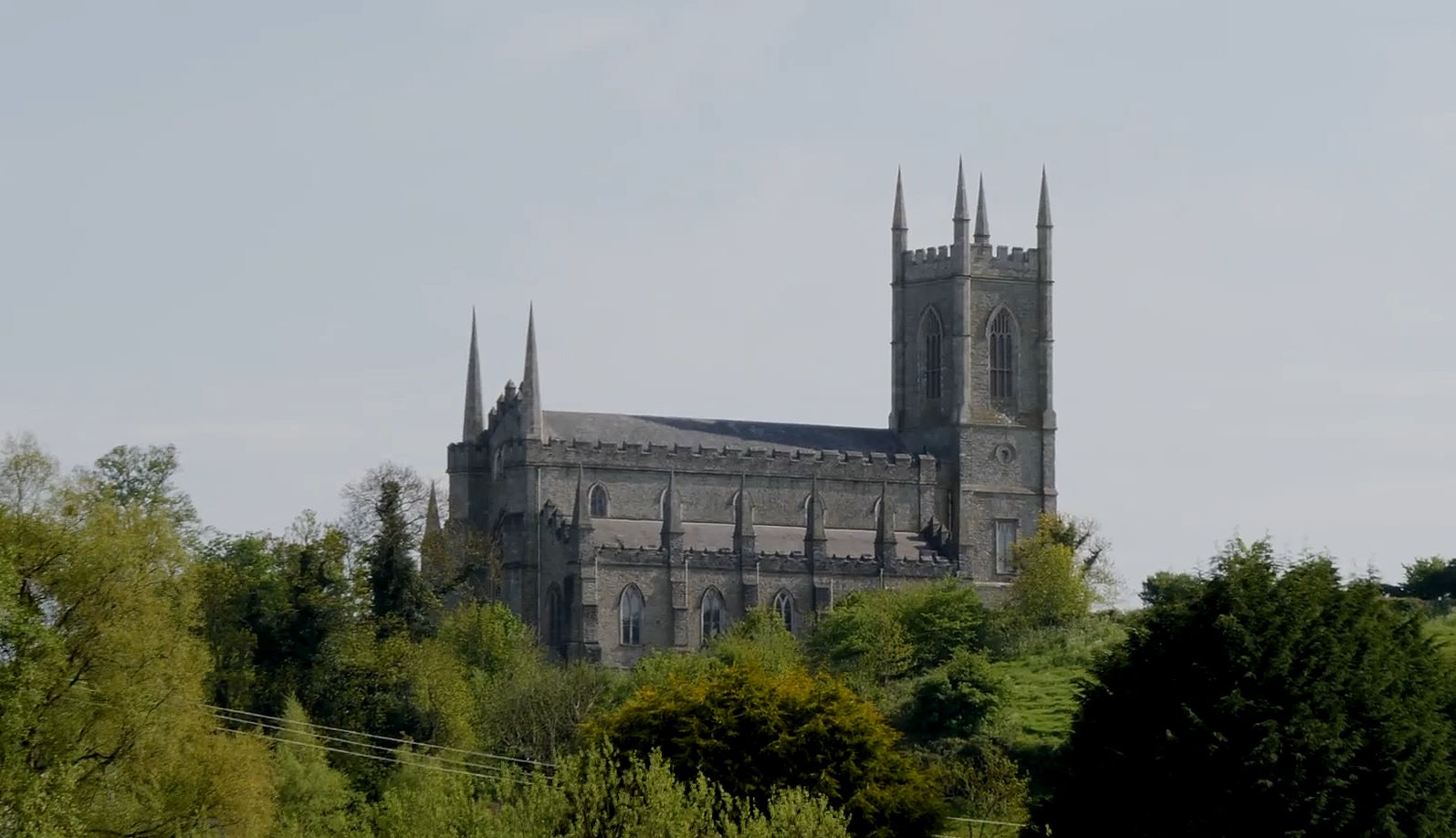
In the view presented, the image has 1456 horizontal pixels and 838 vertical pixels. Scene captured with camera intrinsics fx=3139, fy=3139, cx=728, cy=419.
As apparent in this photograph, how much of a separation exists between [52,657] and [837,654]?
143 ft

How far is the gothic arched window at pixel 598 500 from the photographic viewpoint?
10950 cm

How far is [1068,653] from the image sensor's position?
313 feet

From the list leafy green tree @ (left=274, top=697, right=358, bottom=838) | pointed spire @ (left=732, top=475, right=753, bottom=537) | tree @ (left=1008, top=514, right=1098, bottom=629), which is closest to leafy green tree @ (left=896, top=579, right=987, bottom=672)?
tree @ (left=1008, top=514, right=1098, bottom=629)

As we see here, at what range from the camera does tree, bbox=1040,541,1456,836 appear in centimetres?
5350

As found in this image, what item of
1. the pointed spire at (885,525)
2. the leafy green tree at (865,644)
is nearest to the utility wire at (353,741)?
the leafy green tree at (865,644)

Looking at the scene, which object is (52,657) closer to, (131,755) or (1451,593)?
(131,755)

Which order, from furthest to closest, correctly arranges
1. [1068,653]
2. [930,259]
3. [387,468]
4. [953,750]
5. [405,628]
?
[930,259], [387,468], [1068,653], [405,628], [953,750]

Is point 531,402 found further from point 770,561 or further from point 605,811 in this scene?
point 605,811

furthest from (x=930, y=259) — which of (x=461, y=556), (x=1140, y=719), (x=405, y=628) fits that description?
(x=1140, y=719)

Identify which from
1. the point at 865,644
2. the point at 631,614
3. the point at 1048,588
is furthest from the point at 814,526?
the point at 865,644

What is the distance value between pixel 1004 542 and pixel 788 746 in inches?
2018

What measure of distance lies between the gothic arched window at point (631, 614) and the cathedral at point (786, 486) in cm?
7

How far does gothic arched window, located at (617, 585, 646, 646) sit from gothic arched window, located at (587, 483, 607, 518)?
4221 millimetres

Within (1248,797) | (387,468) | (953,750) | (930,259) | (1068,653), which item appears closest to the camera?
(1248,797)
